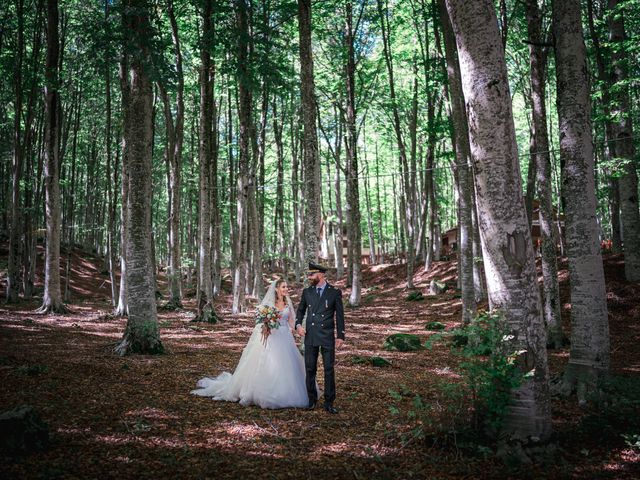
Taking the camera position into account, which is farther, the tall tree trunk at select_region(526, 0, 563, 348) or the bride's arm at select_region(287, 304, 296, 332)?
the tall tree trunk at select_region(526, 0, 563, 348)

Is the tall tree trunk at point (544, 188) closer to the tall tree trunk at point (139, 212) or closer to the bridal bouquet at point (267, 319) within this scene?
the bridal bouquet at point (267, 319)

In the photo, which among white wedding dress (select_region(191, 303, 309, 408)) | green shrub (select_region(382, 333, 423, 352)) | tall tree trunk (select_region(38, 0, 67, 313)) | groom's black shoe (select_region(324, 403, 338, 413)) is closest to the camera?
groom's black shoe (select_region(324, 403, 338, 413))

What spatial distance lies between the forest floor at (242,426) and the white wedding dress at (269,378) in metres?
0.23

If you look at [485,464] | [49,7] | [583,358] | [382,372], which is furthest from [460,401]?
[49,7]

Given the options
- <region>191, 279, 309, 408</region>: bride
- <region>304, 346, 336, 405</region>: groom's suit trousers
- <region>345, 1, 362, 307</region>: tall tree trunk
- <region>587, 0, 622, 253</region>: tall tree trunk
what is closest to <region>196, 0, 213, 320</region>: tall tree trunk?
<region>345, 1, 362, 307</region>: tall tree trunk

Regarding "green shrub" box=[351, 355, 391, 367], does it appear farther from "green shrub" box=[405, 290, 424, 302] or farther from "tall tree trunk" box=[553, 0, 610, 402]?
"green shrub" box=[405, 290, 424, 302]

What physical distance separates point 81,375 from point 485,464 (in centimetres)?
626

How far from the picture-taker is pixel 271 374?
643cm

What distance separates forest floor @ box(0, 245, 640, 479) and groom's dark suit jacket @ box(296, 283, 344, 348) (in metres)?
A: 1.00

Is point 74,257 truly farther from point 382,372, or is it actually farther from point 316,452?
point 316,452

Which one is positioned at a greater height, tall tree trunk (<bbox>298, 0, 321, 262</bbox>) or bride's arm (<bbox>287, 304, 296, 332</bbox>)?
tall tree trunk (<bbox>298, 0, 321, 262</bbox>)

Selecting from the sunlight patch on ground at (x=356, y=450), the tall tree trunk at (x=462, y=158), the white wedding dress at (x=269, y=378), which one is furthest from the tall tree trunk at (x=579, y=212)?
the tall tree trunk at (x=462, y=158)

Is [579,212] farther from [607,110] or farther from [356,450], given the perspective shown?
[607,110]

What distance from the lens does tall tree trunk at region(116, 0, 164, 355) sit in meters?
9.25
